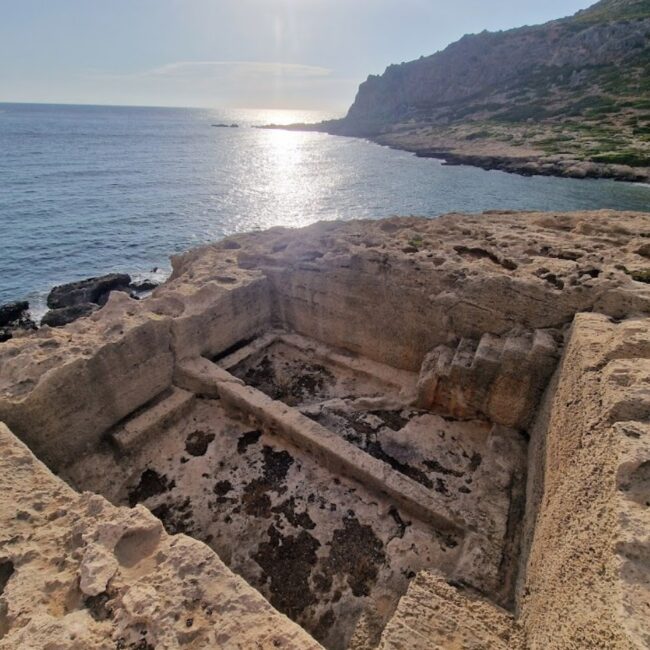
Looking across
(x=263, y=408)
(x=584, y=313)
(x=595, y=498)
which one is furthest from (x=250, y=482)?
(x=584, y=313)

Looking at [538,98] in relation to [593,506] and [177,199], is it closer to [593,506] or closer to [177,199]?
[177,199]

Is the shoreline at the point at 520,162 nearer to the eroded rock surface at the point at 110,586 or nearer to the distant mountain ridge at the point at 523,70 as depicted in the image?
the distant mountain ridge at the point at 523,70

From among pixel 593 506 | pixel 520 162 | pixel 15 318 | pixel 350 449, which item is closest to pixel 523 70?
pixel 520 162

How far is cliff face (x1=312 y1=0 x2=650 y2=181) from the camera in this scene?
42594 millimetres

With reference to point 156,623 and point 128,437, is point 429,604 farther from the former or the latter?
point 128,437

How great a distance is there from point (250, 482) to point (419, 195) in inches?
1334

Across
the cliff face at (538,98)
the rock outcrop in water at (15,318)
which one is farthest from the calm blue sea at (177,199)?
the cliff face at (538,98)

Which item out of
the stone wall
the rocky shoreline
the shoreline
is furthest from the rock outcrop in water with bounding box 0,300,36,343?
the shoreline

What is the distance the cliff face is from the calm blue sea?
7.20 metres

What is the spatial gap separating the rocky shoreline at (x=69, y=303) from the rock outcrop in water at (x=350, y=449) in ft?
32.7

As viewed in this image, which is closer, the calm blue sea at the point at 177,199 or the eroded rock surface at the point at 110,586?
the eroded rock surface at the point at 110,586

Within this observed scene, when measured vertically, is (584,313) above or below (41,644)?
above

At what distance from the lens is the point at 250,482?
6.51 meters

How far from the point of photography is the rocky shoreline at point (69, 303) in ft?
53.8
